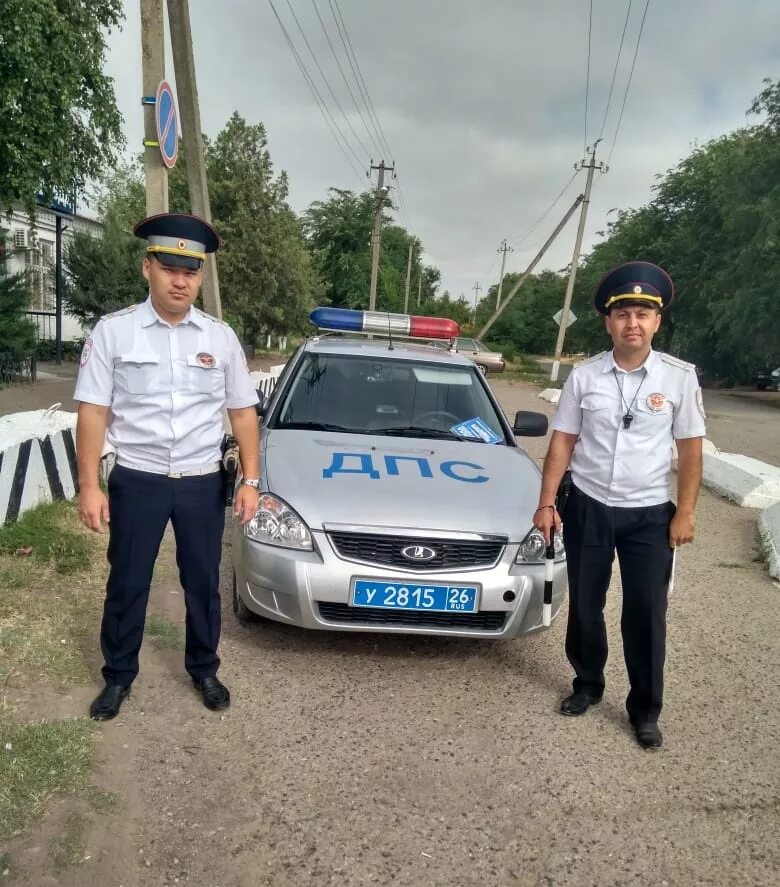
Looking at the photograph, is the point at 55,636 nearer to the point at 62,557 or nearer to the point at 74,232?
the point at 62,557

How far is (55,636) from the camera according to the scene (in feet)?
12.0

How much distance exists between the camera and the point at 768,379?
118ft

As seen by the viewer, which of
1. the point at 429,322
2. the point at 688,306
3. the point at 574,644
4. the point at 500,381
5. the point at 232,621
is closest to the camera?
the point at 574,644

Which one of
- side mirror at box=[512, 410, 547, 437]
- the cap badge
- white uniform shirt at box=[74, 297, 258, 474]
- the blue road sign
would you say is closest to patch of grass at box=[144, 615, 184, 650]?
white uniform shirt at box=[74, 297, 258, 474]

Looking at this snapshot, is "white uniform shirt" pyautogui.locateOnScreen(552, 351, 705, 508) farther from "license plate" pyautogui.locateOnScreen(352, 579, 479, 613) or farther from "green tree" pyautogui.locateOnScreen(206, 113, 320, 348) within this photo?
"green tree" pyautogui.locateOnScreen(206, 113, 320, 348)

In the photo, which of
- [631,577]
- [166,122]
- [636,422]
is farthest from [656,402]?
[166,122]

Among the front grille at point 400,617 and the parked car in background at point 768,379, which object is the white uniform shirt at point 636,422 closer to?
the front grille at point 400,617

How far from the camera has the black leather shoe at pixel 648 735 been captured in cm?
314

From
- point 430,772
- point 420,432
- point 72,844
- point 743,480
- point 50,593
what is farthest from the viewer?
point 743,480

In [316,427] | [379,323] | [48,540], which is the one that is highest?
[379,323]

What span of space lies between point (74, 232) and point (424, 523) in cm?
2347

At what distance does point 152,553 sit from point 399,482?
1259 millimetres

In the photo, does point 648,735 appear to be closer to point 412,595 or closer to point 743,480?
point 412,595

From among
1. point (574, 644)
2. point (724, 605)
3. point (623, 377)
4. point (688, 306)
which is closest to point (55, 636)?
point (574, 644)
